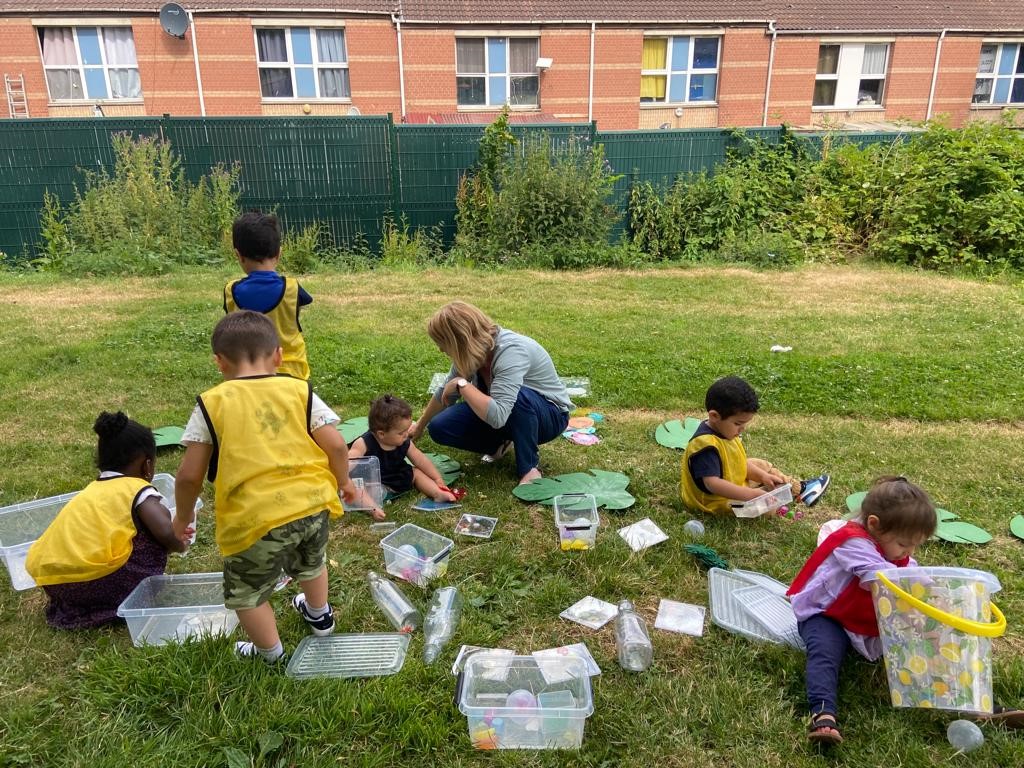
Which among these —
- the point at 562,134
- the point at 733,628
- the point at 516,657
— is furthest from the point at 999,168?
the point at 516,657

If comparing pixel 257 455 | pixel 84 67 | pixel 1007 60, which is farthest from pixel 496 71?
pixel 257 455

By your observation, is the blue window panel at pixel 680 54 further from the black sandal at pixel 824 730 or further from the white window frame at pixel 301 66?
the black sandal at pixel 824 730

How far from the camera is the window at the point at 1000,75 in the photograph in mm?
20391

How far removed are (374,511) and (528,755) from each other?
5.53 feet

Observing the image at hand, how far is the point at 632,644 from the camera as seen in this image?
8.28 feet

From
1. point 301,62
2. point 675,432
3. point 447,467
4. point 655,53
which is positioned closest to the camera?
point 447,467

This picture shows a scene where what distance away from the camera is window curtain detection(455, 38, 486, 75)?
60.4ft

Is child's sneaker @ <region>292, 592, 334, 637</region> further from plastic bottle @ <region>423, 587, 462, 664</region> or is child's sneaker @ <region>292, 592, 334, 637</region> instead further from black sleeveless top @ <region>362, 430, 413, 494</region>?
black sleeveless top @ <region>362, 430, 413, 494</region>

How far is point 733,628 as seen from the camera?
266 cm

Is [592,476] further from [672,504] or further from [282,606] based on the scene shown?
[282,606]

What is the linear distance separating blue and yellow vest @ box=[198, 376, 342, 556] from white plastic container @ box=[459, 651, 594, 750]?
2.73 ft

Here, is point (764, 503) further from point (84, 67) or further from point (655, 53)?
point (84, 67)

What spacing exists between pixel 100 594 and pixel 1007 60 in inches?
1047

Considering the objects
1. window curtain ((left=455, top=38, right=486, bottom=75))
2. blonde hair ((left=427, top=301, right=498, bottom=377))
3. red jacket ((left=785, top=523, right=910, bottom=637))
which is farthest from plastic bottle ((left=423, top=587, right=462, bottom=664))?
window curtain ((left=455, top=38, right=486, bottom=75))
